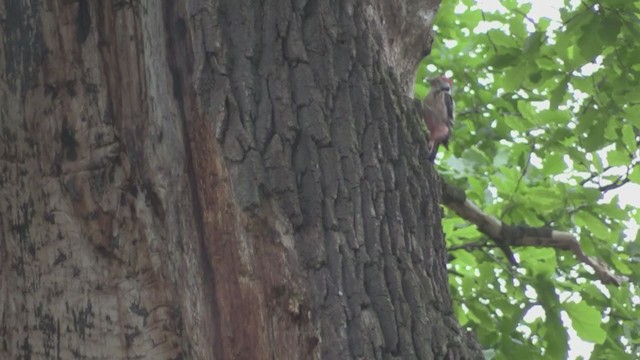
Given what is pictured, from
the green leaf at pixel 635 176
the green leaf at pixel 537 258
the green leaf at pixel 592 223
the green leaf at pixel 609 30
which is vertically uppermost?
the green leaf at pixel 609 30

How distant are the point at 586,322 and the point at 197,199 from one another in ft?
9.20

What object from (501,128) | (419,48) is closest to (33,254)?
(419,48)

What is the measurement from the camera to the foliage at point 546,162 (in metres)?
5.21

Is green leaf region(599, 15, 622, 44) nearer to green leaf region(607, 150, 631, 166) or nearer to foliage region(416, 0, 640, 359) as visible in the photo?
foliage region(416, 0, 640, 359)

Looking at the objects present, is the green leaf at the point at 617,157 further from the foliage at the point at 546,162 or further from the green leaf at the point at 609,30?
the green leaf at the point at 609,30

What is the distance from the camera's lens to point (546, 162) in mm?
5957

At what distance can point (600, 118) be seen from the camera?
5.29 metres

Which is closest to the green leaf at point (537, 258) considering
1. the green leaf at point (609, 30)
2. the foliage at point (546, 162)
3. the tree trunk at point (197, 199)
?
the foliage at point (546, 162)

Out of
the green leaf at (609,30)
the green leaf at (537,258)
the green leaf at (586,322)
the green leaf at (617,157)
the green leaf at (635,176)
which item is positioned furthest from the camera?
the green leaf at (635,176)

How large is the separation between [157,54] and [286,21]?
0.32m

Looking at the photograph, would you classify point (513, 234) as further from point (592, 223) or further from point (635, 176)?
point (635, 176)

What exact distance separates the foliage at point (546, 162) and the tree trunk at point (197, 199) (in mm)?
2220

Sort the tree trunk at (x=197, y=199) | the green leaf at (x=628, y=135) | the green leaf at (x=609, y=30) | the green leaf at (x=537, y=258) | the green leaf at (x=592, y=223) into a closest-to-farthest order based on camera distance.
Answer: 1. the tree trunk at (x=197, y=199)
2. the green leaf at (x=609, y=30)
3. the green leaf at (x=592, y=223)
4. the green leaf at (x=628, y=135)
5. the green leaf at (x=537, y=258)

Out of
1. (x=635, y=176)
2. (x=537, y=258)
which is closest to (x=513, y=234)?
(x=537, y=258)
